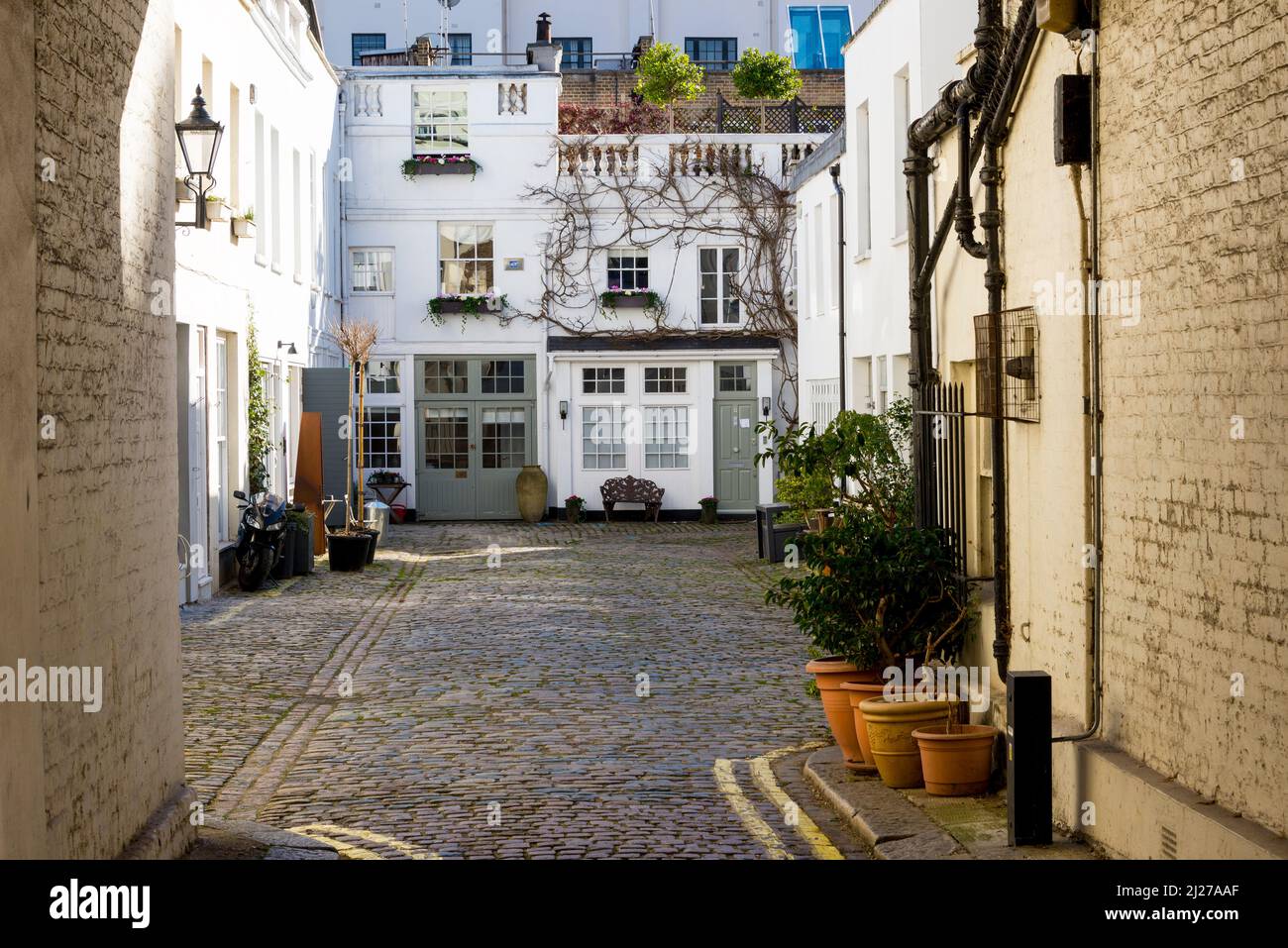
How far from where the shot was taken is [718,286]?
33719 mm

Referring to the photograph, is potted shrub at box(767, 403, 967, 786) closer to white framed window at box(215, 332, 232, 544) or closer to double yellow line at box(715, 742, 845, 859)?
double yellow line at box(715, 742, 845, 859)

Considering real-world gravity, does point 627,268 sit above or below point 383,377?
above

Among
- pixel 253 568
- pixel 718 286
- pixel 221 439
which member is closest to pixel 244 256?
pixel 221 439

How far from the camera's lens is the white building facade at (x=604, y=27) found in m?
43.2

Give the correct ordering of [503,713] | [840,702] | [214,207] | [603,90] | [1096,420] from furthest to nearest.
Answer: [603,90] → [214,207] → [503,713] → [840,702] → [1096,420]

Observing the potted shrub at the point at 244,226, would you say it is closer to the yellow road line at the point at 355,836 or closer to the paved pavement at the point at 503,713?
the paved pavement at the point at 503,713

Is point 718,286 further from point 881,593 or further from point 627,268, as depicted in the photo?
point 881,593

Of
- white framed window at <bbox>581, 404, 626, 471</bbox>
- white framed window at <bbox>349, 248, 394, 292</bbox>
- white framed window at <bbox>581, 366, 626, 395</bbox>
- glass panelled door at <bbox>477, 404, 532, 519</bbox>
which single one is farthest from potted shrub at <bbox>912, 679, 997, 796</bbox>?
white framed window at <bbox>349, 248, 394, 292</bbox>

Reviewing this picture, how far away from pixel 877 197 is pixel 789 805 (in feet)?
42.2

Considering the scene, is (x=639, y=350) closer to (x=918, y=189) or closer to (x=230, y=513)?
(x=230, y=513)

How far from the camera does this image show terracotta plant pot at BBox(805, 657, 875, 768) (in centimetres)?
997

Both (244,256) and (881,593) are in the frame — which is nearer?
(881,593)

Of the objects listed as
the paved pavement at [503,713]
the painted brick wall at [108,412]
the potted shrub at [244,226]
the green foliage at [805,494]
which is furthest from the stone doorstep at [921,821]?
the potted shrub at [244,226]
